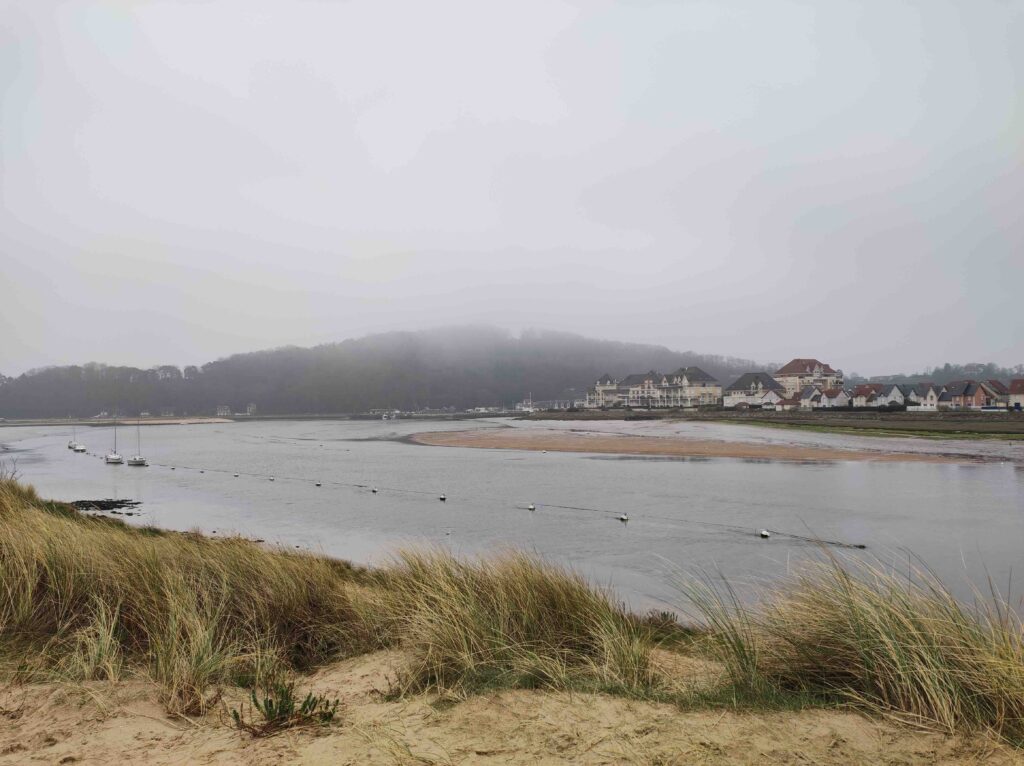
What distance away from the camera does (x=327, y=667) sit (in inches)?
241

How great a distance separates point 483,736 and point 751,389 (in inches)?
5637

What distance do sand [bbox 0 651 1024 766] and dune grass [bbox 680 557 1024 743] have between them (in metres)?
0.33

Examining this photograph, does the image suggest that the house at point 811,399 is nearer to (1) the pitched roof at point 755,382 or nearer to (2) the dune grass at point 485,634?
(1) the pitched roof at point 755,382

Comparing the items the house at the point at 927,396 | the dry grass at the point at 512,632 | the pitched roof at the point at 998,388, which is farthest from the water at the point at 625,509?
the house at the point at 927,396

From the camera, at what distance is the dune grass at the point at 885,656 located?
4.16 meters

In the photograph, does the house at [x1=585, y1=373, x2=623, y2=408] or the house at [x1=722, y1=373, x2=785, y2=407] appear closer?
the house at [x1=722, y1=373, x2=785, y2=407]

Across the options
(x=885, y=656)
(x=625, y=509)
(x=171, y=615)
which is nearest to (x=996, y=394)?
(x=625, y=509)

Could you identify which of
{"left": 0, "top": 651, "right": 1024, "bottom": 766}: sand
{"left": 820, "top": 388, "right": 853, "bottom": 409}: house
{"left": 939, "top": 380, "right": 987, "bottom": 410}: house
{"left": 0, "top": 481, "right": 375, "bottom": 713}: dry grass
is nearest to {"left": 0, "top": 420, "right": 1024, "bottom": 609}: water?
{"left": 0, "top": 481, "right": 375, "bottom": 713}: dry grass

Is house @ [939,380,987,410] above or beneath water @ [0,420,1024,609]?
above

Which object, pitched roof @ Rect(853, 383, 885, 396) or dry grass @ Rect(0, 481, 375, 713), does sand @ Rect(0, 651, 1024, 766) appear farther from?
pitched roof @ Rect(853, 383, 885, 396)

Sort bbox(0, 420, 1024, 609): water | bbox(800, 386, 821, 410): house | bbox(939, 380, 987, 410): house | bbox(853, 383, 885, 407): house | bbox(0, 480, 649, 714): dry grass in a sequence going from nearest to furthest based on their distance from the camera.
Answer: bbox(0, 480, 649, 714): dry grass < bbox(0, 420, 1024, 609): water < bbox(939, 380, 987, 410): house < bbox(853, 383, 885, 407): house < bbox(800, 386, 821, 410): house

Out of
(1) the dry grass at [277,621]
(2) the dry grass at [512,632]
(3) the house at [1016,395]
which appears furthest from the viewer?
(3) the house at [1016,395]

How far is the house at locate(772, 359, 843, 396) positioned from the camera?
140875 mm

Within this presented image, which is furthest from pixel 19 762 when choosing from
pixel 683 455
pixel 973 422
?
pixel 973 422
